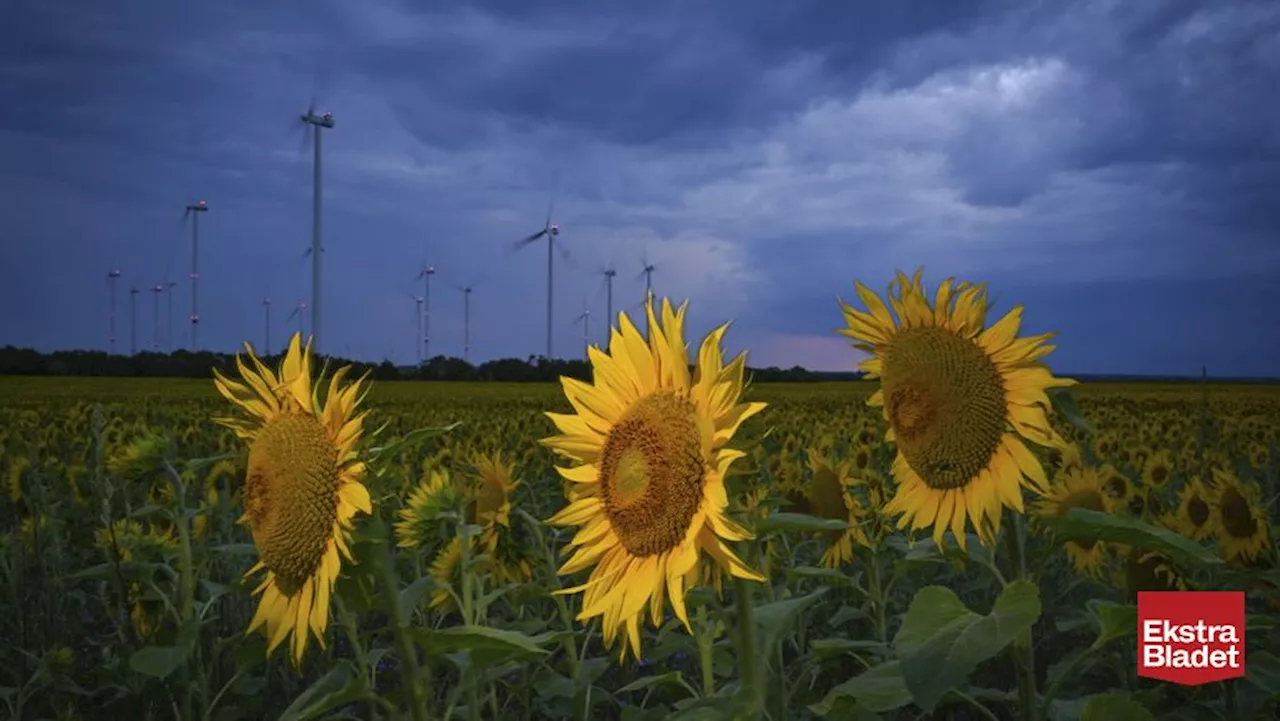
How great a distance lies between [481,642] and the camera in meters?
2.03

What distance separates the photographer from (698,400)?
214cm

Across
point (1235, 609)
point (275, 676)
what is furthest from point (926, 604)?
point (275, 676)

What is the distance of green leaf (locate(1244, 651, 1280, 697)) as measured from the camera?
3.08 meters

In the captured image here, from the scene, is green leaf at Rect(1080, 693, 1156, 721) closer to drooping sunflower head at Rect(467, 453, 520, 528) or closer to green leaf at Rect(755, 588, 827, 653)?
green leaf at Rect(755, 588, 827, 653)

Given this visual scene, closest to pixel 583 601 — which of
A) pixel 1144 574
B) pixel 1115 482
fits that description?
pixel 1144 574

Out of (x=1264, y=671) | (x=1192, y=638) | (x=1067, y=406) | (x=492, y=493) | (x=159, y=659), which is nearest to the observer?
(x=1067, y=406)

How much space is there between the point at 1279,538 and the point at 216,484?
21.8 ft

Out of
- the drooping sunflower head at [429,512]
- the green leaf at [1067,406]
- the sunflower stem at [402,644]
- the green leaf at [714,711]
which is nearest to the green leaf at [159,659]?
the drooping sunflower head at [429,512]

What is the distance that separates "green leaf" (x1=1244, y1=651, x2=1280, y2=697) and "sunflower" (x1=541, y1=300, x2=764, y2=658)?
6.26ft

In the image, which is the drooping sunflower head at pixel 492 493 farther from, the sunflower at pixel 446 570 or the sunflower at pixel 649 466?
the sunflower at pixel 649 466

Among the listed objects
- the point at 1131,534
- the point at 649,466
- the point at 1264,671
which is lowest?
the point at 1264,671

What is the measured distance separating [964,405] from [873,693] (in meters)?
0.90

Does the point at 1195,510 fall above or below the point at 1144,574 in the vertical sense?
above

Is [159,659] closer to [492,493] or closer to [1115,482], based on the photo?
[492,493]
